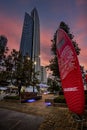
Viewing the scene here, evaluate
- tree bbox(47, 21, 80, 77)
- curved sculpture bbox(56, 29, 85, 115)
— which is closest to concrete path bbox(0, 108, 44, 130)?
curved sculpture bbox(56, 29, 85, 115)

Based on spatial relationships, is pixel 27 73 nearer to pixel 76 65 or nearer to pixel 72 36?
pixel 72 36

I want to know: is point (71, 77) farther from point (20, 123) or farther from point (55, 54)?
point (55, 54)

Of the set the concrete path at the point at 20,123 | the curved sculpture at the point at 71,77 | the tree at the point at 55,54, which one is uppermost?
the tree at the point at 55,54

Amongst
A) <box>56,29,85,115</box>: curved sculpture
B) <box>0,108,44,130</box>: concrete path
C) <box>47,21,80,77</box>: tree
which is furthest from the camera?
<box>47,21,80,77</box>: tree

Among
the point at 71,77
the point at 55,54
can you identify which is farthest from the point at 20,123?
the point at 55,54

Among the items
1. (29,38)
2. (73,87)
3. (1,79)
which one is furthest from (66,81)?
(29,38)

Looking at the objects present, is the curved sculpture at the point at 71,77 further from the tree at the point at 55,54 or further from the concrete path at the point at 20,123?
the tree at the point at 55,54

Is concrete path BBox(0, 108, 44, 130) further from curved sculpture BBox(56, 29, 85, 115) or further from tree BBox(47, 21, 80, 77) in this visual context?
tree BBox(47, 21, 80, 77)

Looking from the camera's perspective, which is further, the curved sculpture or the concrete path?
the concrete path

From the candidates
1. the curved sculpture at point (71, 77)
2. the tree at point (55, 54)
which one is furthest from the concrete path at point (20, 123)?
the tree at point (55, 54)

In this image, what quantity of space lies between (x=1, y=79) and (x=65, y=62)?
17.2m

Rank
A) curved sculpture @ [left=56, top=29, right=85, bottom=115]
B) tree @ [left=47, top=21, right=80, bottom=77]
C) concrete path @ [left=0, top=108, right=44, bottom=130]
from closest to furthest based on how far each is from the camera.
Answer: curved sculpture @ [left=56, top=29, right=85, bottom=115]
concrete path @ [left=0, top=108, right=44, bottom=130]
tree @ [left=47, top=21, right=80, bottom=77]

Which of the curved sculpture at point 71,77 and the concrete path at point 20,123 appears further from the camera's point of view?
the concrete path at point 20,123

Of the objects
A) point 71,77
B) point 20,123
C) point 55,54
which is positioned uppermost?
point 55,54
